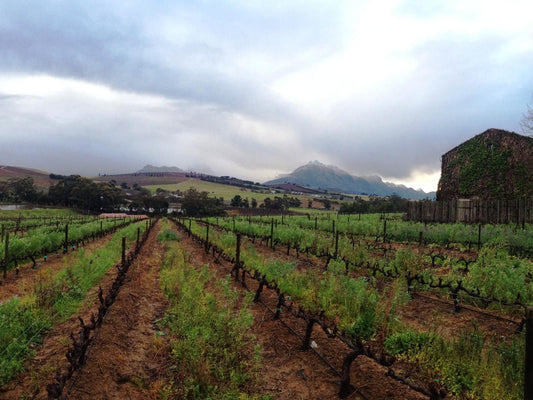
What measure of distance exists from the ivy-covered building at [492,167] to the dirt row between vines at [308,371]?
32050 millimetres

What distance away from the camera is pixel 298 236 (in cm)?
1672

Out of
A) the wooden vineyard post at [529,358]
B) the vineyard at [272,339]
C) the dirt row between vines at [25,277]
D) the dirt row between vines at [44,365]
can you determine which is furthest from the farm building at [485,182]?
the dirt row between vines at [25,277]

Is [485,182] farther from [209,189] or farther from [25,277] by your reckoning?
[209,189]

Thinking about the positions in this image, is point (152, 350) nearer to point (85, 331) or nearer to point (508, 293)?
point (85, 331)

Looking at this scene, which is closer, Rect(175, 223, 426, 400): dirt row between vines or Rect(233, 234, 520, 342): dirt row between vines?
Rect(175, 223, 426, 400): dirt row between vines

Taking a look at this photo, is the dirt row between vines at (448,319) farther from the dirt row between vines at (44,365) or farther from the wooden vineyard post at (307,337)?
the dirt row between vines at (44,365)

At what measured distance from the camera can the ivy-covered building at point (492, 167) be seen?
95.3ft

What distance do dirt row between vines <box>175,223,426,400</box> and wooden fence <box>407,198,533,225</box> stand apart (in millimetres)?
21566

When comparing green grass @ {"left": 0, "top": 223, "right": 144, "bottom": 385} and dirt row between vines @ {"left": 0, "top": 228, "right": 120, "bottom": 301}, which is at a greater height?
green grass @ {"left": 0, "top": 223, "right": 144, "bottom": 385}

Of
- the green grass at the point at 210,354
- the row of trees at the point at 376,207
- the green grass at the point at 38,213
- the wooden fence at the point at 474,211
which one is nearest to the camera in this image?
the green grass at the point at 210,354

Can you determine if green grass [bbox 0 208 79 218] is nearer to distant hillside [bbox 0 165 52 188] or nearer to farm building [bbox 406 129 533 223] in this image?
farm building [bbox 406 129 533 223]

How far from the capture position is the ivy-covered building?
2905cm

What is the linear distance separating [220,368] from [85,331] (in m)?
1.86

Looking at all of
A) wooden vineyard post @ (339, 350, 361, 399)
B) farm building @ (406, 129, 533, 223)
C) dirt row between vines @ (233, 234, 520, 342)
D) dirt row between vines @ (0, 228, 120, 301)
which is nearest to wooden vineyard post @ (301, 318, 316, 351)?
wooden vineyard post @ (339, 350, 361, 399)
